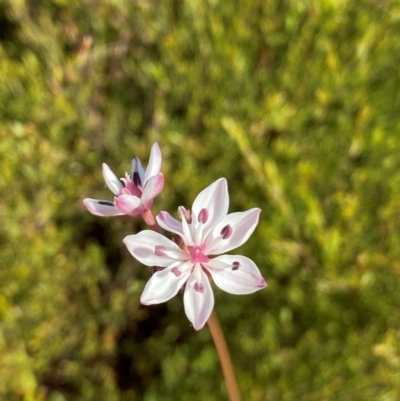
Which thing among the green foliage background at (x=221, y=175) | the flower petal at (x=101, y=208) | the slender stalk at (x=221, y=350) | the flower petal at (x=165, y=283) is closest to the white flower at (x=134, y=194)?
the flower petal at (x=101, y=208)

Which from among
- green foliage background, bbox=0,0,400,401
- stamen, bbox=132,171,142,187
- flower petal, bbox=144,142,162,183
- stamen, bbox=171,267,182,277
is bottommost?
stamen, bbox=171,267,182,277

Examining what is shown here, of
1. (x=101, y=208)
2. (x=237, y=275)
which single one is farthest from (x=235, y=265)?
(x=101, y=208)

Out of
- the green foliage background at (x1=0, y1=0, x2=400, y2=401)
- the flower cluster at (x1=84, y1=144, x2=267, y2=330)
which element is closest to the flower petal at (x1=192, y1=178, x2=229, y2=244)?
the flower cluster at (x1=84, y1=144, x2=267, y2=330)

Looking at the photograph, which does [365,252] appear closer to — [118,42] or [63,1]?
[118,42]

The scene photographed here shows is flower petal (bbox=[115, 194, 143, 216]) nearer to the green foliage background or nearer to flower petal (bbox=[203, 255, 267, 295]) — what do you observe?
flower petal (bbox=[203, 255, 267, 295])

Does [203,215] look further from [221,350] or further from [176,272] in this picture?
[221,350]

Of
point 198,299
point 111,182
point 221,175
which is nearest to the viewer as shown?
point 198,299

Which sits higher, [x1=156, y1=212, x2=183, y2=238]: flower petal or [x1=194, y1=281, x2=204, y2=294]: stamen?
[x1=156, y1=212, x2=183, y2=238]: flower petal
